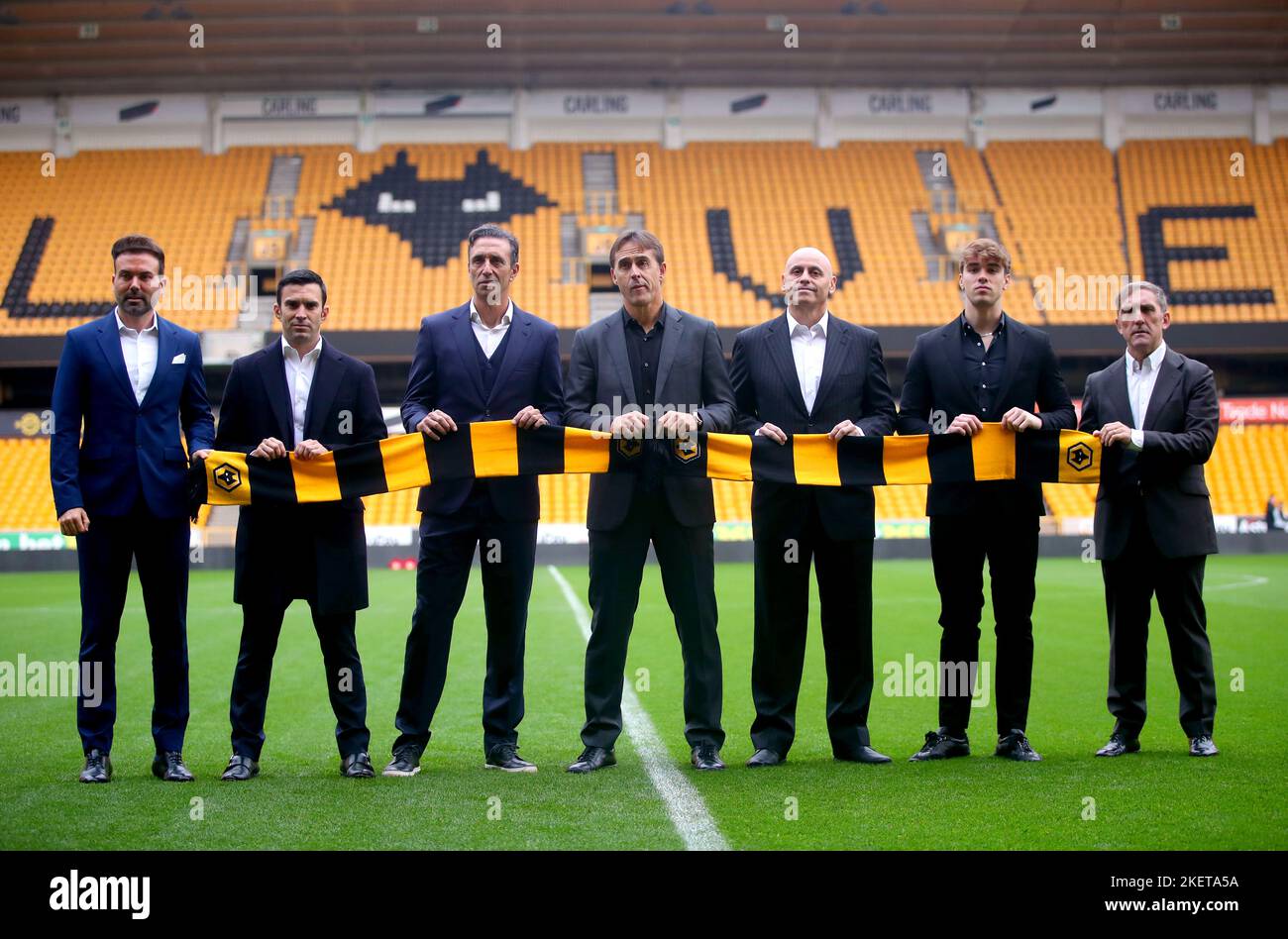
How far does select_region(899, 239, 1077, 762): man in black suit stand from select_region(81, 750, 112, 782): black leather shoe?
3.41 m

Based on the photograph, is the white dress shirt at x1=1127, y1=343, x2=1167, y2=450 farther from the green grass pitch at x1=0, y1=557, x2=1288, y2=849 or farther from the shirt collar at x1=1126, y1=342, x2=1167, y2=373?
the green grass pitch at x1=0, y1=557, x2=1288, y2=849

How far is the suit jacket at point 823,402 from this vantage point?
5602 millimetres

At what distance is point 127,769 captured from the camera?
546cm

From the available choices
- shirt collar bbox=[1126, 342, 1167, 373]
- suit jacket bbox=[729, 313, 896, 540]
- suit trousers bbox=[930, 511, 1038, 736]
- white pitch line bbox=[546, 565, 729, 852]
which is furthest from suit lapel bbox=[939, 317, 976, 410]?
white pitch line bbox=[546, 565, 729, 852]

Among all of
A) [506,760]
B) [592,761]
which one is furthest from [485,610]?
[592,761]

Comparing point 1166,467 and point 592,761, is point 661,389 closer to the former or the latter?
point 592,761

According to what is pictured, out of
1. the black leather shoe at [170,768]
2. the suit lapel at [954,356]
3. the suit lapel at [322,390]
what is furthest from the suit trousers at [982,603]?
the black leather shoe at [170,768]

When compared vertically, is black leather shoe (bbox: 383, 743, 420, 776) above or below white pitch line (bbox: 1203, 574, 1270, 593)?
above

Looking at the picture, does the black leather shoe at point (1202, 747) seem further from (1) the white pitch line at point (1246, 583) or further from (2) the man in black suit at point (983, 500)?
(1) the white pitch line at point (1246, 583)

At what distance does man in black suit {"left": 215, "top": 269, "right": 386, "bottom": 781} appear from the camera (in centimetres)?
529

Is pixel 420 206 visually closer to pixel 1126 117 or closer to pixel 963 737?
pixel 1126 117

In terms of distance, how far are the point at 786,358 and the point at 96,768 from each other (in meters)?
3.44

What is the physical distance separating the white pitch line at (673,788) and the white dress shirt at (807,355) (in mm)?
→ 1752

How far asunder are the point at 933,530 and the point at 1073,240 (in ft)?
78.9
